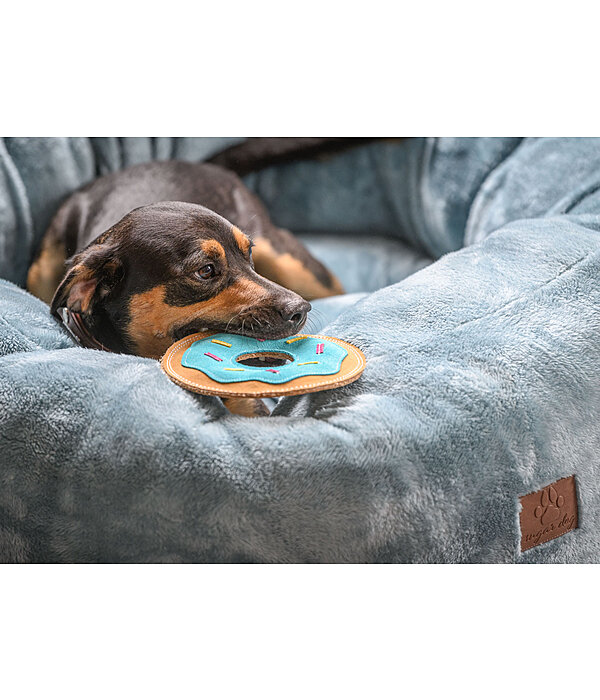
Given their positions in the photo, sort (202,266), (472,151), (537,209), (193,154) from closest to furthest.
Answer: (202,266) → (537,209) → (472,151) → (193,154)

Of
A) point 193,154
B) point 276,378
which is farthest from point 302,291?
point 276,378

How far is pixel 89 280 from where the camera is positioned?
81.8 inches

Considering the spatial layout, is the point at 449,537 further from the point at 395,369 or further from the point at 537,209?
the point at 537,209

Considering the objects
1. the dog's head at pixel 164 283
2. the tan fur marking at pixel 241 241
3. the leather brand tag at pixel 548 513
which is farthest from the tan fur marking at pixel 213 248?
the leather brand tag at pixel 548 513

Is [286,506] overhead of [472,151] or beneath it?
beneath

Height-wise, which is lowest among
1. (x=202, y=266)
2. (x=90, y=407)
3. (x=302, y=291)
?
(x=302, y=291)

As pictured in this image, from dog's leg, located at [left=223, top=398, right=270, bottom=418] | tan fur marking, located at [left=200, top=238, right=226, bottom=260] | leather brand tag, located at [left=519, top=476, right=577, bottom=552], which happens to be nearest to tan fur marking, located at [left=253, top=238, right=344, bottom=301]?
tan fur marking, located at [left=200, top=238, right=226, bottom=260]

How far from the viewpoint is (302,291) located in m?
3.01

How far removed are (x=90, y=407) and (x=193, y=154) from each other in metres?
1.97

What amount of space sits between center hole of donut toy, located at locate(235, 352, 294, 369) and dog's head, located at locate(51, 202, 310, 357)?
0.31 feet

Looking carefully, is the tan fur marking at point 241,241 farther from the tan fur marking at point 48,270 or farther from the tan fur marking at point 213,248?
the tan fur marking at point 48,270

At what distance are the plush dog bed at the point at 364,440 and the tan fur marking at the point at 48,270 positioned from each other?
61 centimetres

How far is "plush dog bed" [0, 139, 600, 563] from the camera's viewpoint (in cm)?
160

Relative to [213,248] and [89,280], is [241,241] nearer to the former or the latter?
[213,248]
